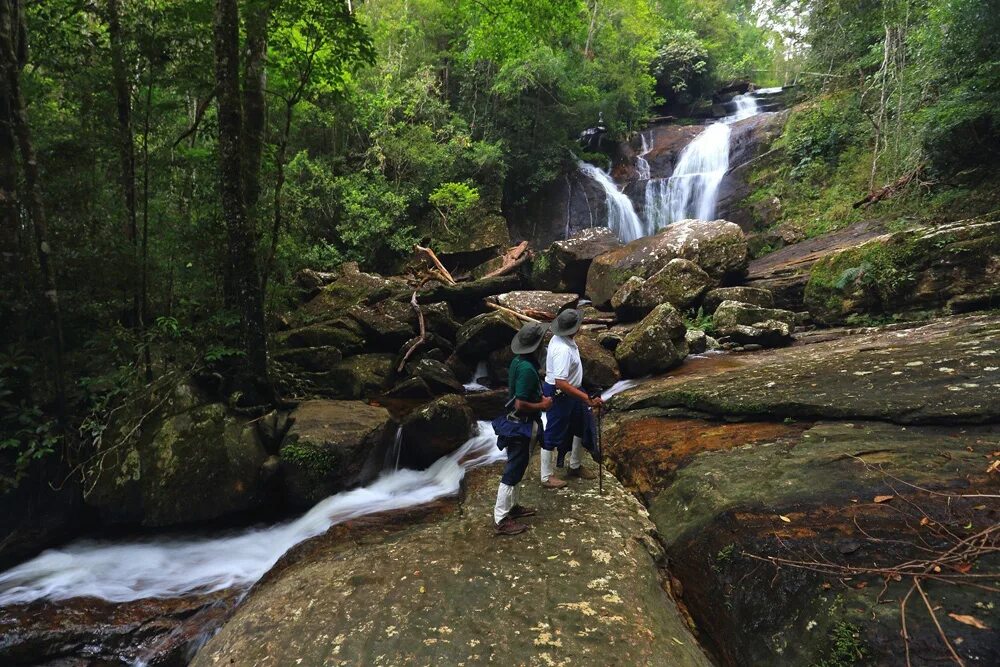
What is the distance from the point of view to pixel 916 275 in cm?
820

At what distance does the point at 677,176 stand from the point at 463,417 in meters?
15.8

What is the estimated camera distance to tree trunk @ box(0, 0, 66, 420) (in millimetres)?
5316

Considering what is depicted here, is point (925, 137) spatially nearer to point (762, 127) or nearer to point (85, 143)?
point (762, 127)

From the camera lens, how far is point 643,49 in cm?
2003

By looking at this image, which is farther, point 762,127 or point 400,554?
point 762,127

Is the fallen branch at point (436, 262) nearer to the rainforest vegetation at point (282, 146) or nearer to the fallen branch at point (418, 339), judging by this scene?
the rainforest vegetation at point (282, 146)

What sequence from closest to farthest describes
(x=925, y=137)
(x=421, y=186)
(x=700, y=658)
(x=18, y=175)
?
(x=700, y=658) < (x=18, y=175) < (x=925, y=137) < (x=421, y=186)

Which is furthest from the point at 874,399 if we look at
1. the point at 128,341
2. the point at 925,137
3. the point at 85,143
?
the point at 85,143

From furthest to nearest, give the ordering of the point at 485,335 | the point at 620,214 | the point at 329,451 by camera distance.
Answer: the point at 620,214, the point at 485,335, the point at 329,451

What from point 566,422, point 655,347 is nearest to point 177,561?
point 566,422

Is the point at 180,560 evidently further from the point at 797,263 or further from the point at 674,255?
the point at 797,263

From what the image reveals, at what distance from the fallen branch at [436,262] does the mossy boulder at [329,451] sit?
7.81 meters

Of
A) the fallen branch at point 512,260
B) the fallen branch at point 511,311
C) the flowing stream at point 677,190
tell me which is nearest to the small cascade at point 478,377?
the fallen branch at point 511,311

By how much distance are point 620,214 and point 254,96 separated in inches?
537
